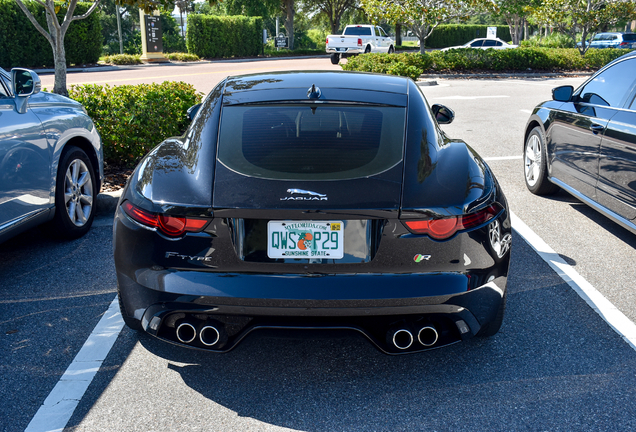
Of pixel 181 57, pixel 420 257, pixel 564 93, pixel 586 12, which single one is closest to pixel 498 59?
pixel 586 12

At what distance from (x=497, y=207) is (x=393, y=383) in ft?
3.46

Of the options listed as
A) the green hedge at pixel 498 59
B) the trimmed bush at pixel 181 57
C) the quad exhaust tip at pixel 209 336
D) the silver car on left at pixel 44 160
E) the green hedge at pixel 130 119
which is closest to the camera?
the quad exhaust tip at pixel 209 336

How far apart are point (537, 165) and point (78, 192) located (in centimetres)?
475

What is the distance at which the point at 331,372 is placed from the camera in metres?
3.23

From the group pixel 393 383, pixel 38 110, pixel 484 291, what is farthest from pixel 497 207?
pixel 38 110

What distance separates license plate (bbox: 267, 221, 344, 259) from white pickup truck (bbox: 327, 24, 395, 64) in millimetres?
31164

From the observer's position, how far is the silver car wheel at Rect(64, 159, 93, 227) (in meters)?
5.14

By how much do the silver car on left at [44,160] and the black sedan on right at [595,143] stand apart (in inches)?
176

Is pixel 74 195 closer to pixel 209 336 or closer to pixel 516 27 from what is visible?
pixel 209 336

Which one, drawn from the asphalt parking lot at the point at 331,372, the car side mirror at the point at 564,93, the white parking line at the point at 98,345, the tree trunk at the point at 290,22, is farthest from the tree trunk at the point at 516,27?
the asphalt parking lot at the point at 331,372

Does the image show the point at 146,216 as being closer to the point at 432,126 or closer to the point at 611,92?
the point at 432,126

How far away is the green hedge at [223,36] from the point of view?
38.4 meters

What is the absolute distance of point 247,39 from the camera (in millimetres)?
41656

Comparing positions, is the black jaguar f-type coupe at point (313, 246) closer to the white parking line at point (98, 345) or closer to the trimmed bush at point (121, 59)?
the white parking line at point (98, 345)
